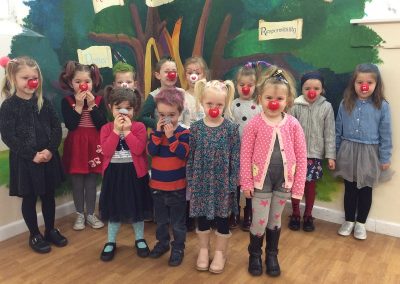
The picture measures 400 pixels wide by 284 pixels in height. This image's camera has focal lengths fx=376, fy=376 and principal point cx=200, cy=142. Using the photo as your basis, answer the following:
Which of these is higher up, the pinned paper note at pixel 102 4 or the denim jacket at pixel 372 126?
the pinned paper note at pixel 102 4

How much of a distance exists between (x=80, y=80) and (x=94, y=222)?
3.41ft

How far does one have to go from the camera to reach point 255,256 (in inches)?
85.4

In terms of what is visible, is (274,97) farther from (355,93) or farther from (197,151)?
(355,93)

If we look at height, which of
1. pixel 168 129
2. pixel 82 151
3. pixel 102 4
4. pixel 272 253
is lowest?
pixel 272 253

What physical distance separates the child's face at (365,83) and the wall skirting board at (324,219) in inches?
37.8

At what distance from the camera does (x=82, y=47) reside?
289 cm

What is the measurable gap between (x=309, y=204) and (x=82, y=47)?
2.10 m

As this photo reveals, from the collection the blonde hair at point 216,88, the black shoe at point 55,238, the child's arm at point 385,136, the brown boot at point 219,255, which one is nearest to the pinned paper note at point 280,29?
the child's arm at point 385,136

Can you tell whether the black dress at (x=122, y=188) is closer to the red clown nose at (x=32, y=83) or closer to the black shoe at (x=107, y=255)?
the black shoe at (x=107, y=255)

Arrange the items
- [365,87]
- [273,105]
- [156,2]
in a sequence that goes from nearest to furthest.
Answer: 1. [273,105]
2. [365,87]
3. [156,2]

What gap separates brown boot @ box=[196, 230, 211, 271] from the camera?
2.17 meters

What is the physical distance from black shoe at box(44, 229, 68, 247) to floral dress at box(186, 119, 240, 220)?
1.00m

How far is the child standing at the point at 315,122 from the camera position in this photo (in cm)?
261

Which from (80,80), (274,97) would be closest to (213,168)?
(274,97)
